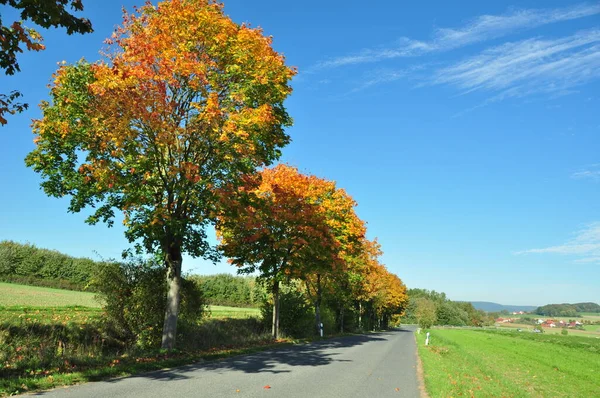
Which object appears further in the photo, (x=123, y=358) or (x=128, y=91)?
(x=128, y=91)

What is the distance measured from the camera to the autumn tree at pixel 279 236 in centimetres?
2602

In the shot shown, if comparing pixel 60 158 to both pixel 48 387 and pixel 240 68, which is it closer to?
pixel 240 68

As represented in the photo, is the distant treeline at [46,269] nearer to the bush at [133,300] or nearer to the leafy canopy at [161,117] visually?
the bush at [133,300]

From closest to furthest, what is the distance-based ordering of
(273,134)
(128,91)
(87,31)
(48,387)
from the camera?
1. (87,31)
2. (48,387)
3. (128,91)
4. (273,134)

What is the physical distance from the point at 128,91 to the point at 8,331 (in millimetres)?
8322

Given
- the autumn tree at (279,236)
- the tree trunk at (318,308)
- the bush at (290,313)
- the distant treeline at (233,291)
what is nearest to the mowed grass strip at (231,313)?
the bush at (290,313)

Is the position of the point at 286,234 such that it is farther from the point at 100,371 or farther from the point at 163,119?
the point at 100,371

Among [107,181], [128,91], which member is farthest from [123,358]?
[128,91]

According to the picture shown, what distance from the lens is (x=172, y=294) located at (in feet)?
52.2

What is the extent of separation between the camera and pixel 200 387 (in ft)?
31.3

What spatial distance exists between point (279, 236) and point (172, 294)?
1149 centimetres

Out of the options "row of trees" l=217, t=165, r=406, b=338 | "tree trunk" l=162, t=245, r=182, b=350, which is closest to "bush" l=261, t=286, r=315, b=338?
"row of trees" l=217, t=165, r=406, b=338

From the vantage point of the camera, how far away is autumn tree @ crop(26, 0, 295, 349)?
1395 cm

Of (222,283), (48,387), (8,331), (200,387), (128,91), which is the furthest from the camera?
(222,283)
